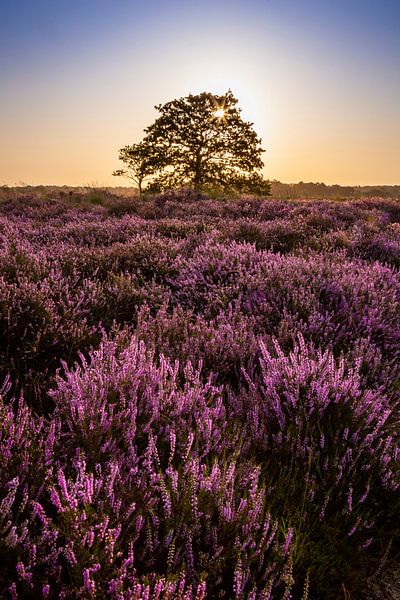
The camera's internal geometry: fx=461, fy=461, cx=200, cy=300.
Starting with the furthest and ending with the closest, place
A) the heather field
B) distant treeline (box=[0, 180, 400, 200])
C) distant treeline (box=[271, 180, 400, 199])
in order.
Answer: distant treeline (box=[271, 180, 400, 199])
distant treeline (box=[0, 180, 400, 200])
the heather field

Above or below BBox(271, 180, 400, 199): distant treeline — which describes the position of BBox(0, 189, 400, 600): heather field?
below

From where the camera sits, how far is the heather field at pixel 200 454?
4.32 ft

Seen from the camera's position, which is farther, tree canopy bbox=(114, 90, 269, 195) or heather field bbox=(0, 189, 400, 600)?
tree canopy bbox=(114, 90, 269, 195)

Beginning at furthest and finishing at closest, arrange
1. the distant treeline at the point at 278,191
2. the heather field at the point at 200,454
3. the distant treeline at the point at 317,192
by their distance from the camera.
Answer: the distant treeline at the point at 317,192 → the distant treeline at the point at 278,191 → the heather field at the point at 200,454

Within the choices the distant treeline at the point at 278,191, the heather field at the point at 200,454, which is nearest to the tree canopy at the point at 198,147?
the distant treeline at the point at 278,191

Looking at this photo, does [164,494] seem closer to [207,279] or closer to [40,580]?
[40,580]

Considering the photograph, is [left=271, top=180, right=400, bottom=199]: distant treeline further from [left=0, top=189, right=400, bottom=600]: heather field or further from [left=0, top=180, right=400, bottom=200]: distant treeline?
[left=0, top=189, right=400, bottom=600]: heather field

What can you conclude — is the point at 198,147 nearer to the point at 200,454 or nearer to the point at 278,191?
the point at 278,191

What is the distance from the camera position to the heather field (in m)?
1.32

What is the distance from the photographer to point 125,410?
188 centimetres

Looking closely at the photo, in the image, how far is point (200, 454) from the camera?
1.87m

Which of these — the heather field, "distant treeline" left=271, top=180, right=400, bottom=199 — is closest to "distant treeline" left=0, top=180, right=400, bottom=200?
"distant treeline" left=271, top=180, right=400, bottom=199

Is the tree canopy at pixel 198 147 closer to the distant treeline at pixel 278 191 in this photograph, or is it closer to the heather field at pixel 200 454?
the distant treeline at pixel 278 191

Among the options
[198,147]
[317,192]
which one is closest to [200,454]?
[198,147]
